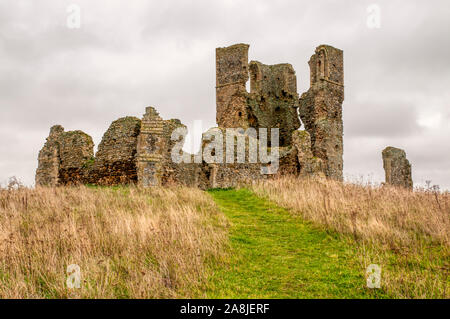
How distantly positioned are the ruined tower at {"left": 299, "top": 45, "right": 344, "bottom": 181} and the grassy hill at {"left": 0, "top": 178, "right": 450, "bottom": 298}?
1861 centimetres

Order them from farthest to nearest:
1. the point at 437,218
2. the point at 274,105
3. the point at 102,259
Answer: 1. the point at 274,105
2. the point at 437,218
3. the point at 102,259

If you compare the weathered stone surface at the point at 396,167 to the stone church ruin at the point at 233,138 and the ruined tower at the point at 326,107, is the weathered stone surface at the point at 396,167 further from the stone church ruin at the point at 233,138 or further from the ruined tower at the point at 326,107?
the stone church ruin at the point at 233,138

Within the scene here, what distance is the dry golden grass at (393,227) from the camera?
717cm

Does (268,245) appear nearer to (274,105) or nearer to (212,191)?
(212,191)

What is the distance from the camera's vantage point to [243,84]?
33.7 meters

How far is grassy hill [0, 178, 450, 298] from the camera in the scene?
677 cm

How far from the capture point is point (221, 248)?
8.62 metres

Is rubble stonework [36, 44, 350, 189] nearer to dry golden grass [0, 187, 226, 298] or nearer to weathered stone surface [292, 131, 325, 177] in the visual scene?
weathered stone surface [292, 131, 325, 177]

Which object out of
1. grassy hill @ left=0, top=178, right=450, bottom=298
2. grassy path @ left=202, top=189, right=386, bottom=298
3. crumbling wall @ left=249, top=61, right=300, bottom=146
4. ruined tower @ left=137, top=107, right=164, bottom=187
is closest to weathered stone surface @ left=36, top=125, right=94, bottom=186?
ruined tower @ left=137, top=107, right=164, bottom=187

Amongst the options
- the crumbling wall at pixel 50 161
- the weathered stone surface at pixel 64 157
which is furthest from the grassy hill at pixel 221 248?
the crumbling wall at pixel 50 161

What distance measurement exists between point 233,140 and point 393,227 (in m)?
11.6

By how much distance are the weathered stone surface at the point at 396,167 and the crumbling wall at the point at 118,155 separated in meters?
18.1
